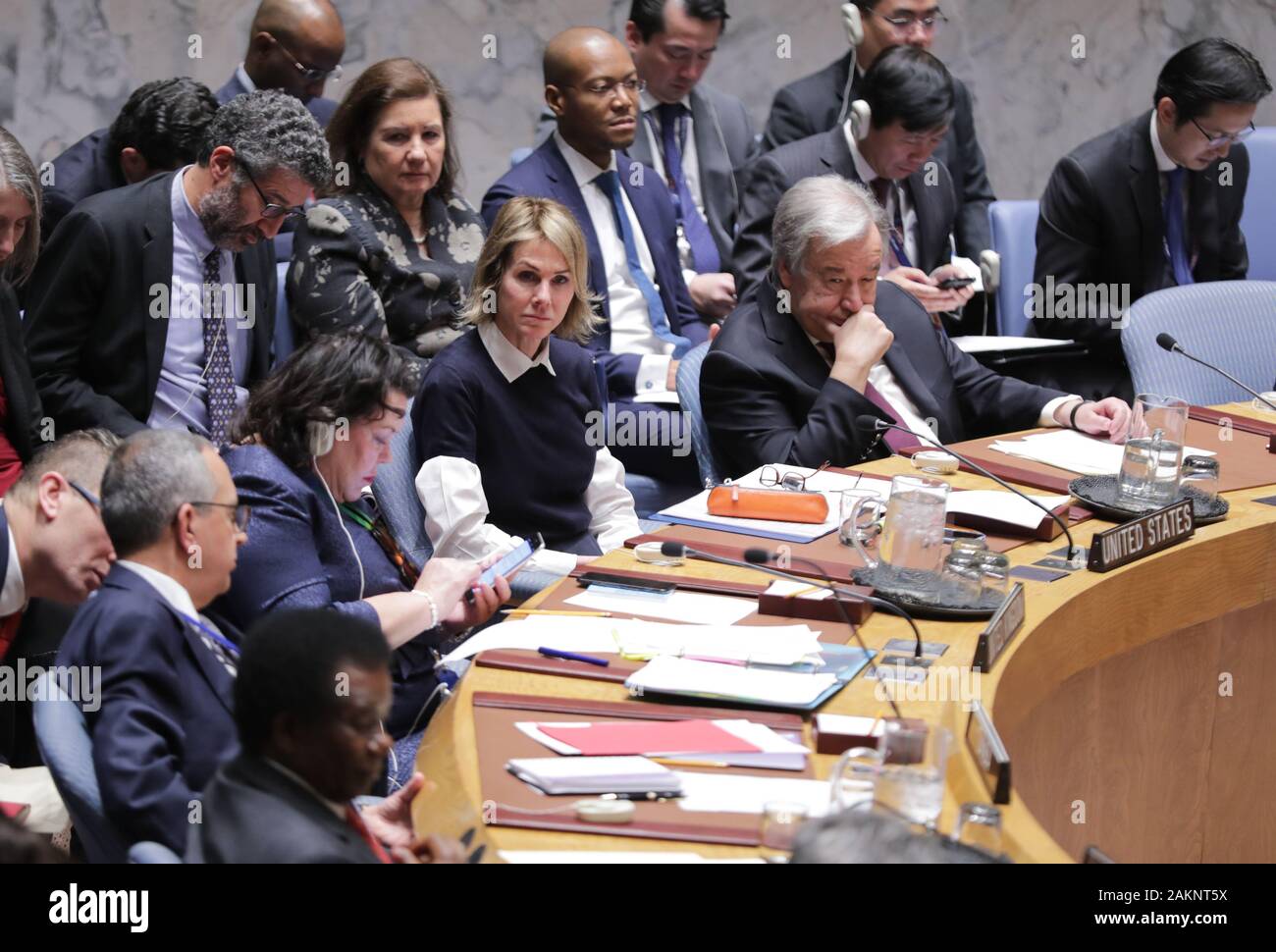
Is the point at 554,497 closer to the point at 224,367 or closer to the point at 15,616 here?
the point at 224,367

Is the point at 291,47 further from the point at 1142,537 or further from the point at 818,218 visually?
the point at 1142,537

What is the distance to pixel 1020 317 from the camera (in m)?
4.81

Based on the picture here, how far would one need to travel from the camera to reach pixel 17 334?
307cm

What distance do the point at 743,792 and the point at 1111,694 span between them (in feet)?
3.87

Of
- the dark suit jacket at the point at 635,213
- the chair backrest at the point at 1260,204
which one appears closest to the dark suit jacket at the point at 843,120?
the dark suit jacket at the point at 635,213

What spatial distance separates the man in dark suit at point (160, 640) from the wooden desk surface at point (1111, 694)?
290 millimetres

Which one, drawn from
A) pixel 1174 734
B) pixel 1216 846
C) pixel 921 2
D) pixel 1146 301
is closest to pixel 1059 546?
pixel 1174 734

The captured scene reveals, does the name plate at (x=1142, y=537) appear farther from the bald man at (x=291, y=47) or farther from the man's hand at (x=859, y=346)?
the bald man at (x=291, y=47)

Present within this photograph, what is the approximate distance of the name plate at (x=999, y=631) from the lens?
2.10 metres

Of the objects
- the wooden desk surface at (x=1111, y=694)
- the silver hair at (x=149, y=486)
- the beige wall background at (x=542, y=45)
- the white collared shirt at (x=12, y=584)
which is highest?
the beige wall background at (x=542, y=45)

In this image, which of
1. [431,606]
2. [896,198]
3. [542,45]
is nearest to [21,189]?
[431,606]

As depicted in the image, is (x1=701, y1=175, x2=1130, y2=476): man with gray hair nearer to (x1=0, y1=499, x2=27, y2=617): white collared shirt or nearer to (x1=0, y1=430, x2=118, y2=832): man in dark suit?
(x1=0, y1=430, x2=118, y2=832): man in dark suit

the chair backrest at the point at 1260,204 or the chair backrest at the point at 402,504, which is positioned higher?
the chair backrest at the point at 1260,204
